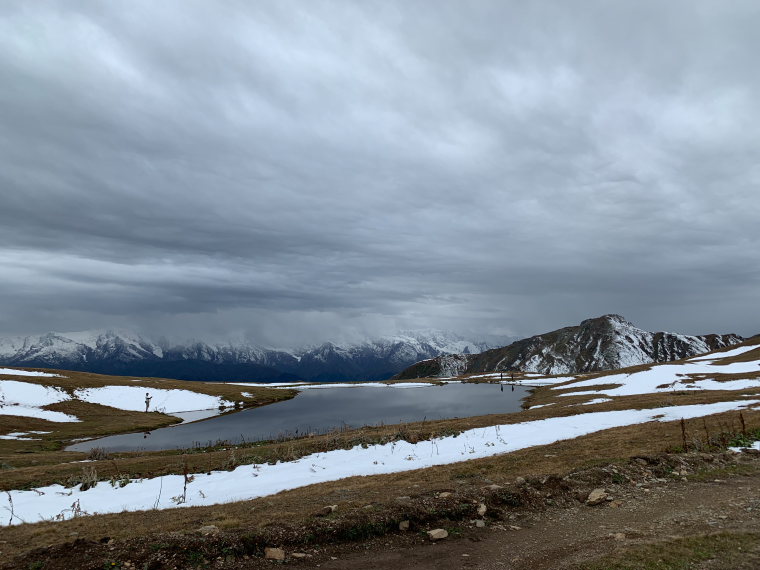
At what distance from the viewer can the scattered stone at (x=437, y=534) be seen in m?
13.1

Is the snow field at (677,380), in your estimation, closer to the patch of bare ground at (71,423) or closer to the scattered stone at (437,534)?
the scattered stone at (437,534)

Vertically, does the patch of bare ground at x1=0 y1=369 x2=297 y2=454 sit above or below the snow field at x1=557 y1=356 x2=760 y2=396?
below

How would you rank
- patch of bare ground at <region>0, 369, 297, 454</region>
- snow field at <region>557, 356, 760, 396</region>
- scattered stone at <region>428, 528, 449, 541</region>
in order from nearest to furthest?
scattered stone at <region>428, 528, 449, 541</region>, patch of bare ground at <region>0, 369, 297, 454</region>, snow field at <region>557, 356, 760, 396</region>

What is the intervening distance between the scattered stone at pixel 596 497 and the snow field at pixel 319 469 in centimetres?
1483

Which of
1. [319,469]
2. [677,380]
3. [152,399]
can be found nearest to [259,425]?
[152,399]

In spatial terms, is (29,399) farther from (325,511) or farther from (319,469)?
(325,511)

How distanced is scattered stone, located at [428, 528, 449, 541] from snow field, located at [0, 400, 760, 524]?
1403cm

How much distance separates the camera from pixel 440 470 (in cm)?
2559

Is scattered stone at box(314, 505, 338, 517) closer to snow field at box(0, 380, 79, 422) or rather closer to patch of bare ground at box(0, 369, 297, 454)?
patch of bare ground at box(0, 369, 297, 454)

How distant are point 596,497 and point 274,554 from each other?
11.7m

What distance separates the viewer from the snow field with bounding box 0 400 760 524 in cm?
2425

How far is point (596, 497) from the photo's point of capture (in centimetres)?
1577

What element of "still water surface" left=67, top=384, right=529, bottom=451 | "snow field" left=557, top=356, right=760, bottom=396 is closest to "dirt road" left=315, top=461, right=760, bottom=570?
"still water surface" left=67, top=384, right=529, bottom=451

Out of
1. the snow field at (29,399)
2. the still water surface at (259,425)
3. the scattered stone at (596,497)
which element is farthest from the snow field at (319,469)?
the snow field at (29,399)
